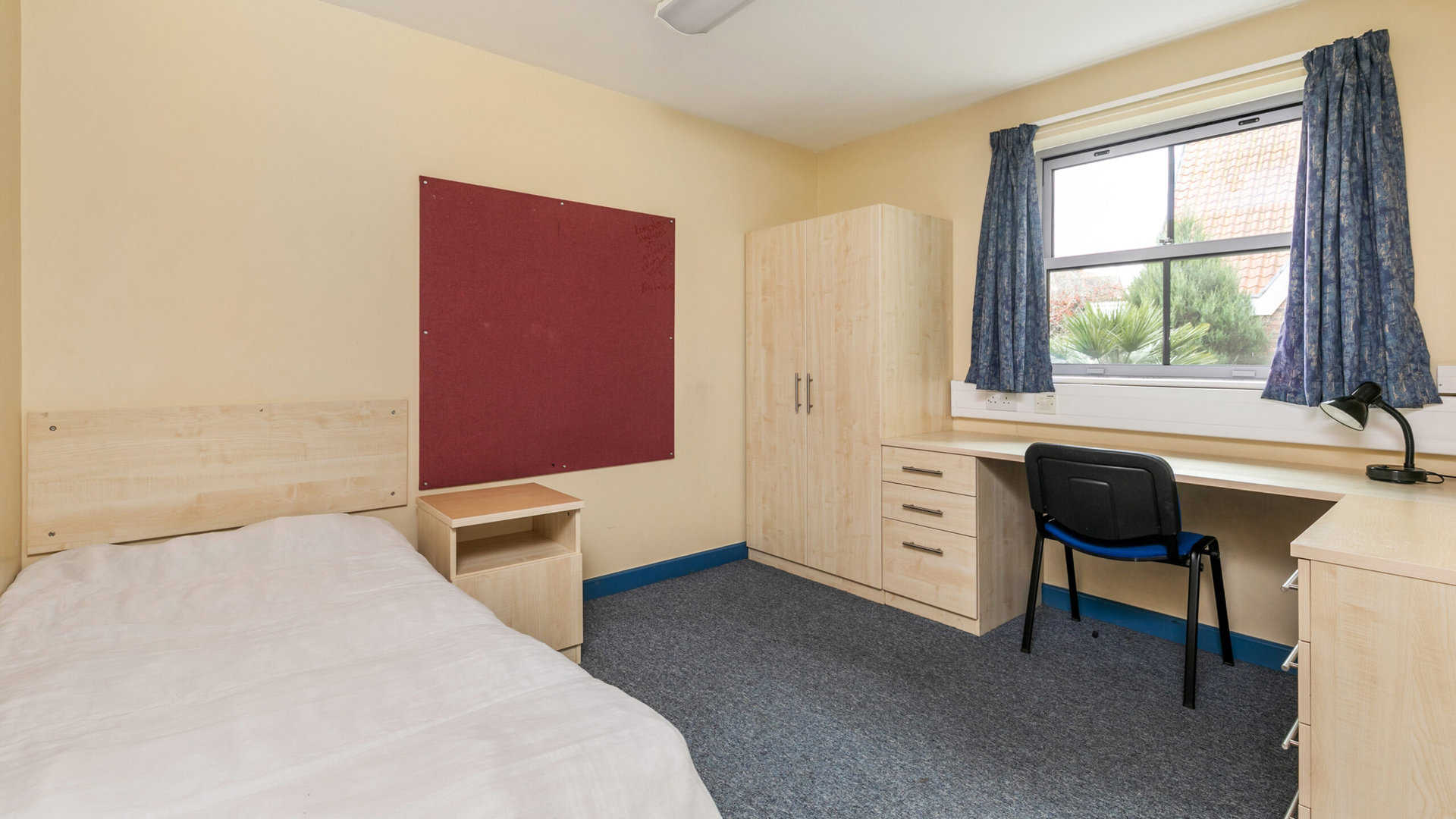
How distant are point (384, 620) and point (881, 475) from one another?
2.18m

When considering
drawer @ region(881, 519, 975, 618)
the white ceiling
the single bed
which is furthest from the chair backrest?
the single bed

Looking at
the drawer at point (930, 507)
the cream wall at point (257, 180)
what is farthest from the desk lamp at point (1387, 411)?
the cream wall at point (257, 180)

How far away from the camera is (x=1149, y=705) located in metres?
2.21

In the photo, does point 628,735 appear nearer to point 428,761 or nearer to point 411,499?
point 428,761

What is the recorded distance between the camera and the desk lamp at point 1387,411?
6.76ft

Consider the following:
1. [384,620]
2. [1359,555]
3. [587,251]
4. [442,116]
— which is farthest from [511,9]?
[1359,555]

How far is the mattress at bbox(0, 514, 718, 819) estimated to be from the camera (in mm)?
923

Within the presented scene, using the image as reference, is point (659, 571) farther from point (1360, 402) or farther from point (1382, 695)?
point (1360, 402)

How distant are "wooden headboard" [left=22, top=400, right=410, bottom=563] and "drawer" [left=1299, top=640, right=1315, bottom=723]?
2770 mm

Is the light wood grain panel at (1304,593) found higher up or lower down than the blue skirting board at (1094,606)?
higher up

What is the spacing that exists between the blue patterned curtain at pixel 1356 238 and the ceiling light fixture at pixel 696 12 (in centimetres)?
200

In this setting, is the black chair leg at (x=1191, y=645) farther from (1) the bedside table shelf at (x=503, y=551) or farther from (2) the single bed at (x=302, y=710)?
(1) the bedside table shelf at (x=503, y=551)

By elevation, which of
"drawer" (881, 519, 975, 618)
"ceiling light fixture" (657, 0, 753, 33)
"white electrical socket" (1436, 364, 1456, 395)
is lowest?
"drawer" (881, 519, 975, 618)

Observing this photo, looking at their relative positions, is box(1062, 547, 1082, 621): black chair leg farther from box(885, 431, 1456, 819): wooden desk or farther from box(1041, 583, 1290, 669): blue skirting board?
box(885, 431, 1456, 819): wooden desk
